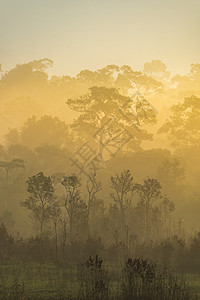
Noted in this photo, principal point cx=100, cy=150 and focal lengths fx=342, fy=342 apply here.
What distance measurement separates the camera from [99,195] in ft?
162

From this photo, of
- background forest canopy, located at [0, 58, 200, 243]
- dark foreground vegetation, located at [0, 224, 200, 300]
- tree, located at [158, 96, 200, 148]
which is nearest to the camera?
dark foreground vegetation, located at [0, 224, 200, 300]

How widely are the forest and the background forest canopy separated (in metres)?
0.18

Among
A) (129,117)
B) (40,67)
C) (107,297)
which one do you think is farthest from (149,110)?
(40,67)

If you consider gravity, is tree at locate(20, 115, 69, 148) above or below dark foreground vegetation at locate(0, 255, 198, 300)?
above

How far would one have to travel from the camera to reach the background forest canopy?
3494 cm

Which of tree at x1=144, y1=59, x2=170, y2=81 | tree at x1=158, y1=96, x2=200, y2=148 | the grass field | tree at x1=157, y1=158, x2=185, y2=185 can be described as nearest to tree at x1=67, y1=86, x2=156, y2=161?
tree at x1=158, y1=96, x2=200, y2=148

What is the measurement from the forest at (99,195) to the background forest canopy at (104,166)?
0.18 m

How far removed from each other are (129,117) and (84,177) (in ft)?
45.8

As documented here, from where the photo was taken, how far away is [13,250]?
24.5 meters

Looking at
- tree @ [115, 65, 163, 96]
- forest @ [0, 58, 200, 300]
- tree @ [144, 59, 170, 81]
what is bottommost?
forest @ [0, 58, 200, 300]

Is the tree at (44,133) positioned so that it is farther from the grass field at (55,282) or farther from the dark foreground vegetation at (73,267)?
the grass field at (55,282)

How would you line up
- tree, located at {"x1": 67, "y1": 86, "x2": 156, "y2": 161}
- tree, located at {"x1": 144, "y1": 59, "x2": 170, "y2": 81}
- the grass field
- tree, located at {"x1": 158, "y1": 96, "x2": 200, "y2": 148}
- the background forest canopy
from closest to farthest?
the grass field, the background forest canopy, tree, located at {"x1": 158, "y1": 96, "x2": 200, "y2": 148}, tree, located at {"x1": 67, "y1": 86, "x2": 156, "y2": 161}, tree, located at {"x1": 144, "y1": 59, "x2": 170, "y2": 81}

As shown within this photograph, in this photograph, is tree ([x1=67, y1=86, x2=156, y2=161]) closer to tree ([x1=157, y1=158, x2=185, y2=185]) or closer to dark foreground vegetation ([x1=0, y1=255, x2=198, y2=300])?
tree ([x1=157, y1=158, x2=185, y2=185])

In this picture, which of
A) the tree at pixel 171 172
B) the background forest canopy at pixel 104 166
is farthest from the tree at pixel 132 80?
the tree at pixel 171 172
